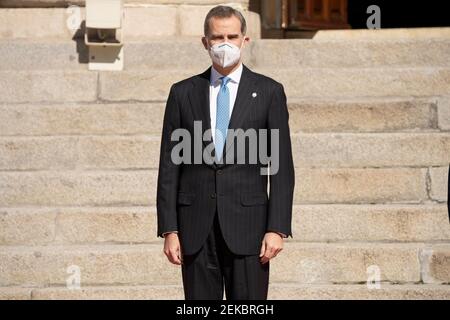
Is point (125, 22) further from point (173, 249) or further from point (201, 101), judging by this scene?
point (173, 249)

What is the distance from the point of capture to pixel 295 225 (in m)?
8.68

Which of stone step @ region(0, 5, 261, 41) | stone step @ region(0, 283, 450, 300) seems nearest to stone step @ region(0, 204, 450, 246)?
stone step @ region(0, 283, 450, 300)

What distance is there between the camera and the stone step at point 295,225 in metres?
8.64

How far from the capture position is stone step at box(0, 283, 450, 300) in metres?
8.12

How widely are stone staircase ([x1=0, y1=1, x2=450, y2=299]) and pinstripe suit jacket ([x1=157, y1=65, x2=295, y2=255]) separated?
7.41ft

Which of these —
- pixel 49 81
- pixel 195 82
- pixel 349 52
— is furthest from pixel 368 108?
pixel 195 82

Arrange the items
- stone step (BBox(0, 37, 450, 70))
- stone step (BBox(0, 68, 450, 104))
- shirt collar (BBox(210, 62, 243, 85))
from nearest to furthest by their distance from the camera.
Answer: shirt collar (BBox(210, 62, 243, 85)) < stone step (BBox(0, 68, 450, 104)) < stone step (BBox(0, 37, 450, 70))

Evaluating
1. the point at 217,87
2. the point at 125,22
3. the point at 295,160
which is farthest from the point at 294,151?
the point at 217,87

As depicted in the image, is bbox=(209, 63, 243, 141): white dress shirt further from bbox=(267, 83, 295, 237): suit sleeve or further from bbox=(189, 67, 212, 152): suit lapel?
bbox=(267, 83, 295, 237): suit sleeve

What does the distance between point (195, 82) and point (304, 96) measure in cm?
399

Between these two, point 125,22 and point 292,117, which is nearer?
point 292,117

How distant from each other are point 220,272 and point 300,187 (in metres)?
3.12

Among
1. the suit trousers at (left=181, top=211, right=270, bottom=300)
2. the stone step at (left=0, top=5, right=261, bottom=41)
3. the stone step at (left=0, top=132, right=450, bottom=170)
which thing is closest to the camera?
the suit trousers at (left=181, top=211, right=270, bottom=300)
